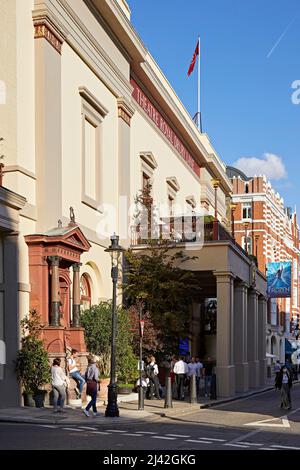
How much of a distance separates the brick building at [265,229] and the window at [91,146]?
4223 centimetres

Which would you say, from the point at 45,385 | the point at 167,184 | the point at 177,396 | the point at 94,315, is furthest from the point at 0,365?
the point at 167,184

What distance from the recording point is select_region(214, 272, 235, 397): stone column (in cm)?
3156

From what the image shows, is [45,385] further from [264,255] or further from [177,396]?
[264,255]

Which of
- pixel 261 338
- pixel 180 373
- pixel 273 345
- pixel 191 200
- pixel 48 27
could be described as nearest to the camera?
pixel 48 27

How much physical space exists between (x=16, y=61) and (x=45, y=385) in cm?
975

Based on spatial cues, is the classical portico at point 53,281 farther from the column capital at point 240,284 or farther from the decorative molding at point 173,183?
the decorative molding at point 173,183

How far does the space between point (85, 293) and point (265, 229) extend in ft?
163

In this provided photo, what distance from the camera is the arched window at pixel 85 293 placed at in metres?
27.7

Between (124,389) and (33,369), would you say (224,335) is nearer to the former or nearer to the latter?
(124,389)

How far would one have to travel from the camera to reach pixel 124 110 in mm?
32438

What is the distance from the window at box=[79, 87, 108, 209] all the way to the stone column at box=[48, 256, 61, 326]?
518 cm

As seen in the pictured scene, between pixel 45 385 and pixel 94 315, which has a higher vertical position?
pixel 94 315

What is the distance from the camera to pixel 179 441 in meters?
14.7

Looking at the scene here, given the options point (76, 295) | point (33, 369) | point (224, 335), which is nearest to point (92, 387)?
point (33, 369)
